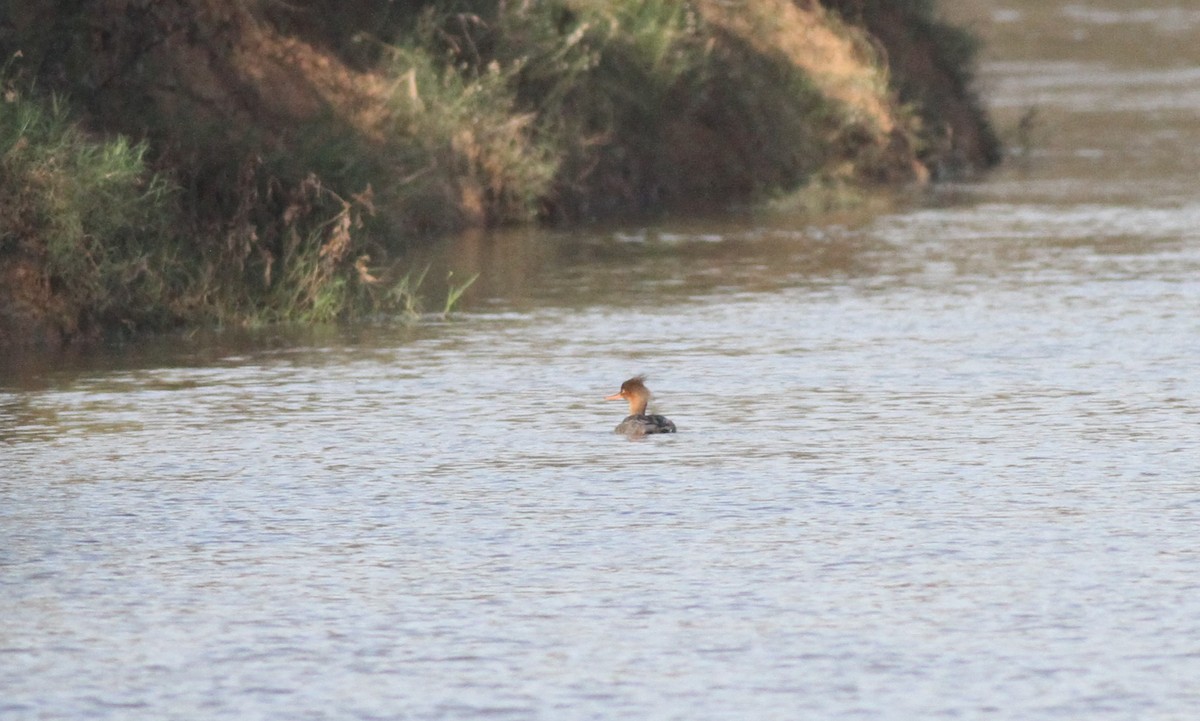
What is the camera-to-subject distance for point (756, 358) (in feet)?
50.2

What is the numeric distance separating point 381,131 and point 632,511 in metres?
13.5

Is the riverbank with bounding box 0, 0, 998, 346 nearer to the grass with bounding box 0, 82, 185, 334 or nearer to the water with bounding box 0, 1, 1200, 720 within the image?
the grass with bounding box 0, 82, 185, 334

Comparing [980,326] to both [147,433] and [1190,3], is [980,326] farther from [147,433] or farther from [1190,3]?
[1190,3]

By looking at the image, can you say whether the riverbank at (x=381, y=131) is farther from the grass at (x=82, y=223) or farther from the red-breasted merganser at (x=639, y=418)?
the red-breasted merganser at (x=639, y=418)

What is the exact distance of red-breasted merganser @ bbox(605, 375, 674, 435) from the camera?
40.0ft

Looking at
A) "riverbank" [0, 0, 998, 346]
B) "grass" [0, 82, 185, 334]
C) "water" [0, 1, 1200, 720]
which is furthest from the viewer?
"riverbank" [0, 0, 998, 346]

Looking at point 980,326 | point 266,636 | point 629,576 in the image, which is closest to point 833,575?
point 629,576

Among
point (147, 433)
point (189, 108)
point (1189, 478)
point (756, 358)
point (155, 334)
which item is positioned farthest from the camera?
point (189, 108)

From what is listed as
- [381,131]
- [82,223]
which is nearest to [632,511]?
[82,223]

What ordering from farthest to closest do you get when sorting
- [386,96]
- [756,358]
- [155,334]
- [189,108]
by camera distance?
[386,96] → [189,108] → [155,334] → [756,358]

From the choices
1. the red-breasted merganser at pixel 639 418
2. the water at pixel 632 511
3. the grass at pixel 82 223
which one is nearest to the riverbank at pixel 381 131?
the grass at pixel 82 223

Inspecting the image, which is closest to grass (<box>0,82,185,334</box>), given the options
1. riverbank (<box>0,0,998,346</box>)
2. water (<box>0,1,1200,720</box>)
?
riverbank (<box>0,0,998,346</box>)

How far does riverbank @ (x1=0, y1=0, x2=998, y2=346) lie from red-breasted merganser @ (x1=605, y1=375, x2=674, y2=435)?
16.0 ft

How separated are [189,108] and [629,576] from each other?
13042mm
